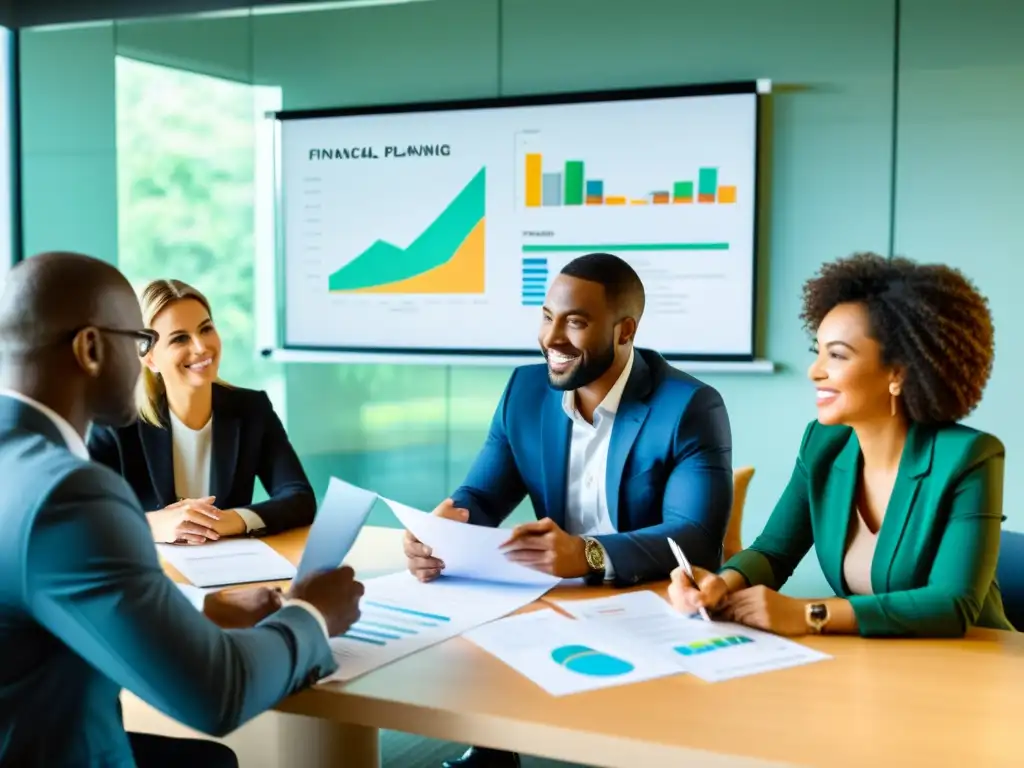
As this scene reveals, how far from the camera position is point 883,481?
209cm

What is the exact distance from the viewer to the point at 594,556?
2121 millimetres

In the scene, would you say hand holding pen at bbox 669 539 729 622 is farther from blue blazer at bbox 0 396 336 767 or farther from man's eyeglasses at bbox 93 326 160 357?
man's eyeglasses at bbox 93 326 160 357

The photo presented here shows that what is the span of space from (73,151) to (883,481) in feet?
15.1

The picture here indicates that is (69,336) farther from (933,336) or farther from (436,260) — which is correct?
(436,260)

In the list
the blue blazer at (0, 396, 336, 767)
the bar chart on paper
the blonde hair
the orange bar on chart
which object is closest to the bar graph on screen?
the orange bar on chart

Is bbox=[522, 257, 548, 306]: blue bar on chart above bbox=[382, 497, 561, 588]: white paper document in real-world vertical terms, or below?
above

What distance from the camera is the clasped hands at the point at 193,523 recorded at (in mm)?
2449

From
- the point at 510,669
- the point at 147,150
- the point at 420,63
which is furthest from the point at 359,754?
the point at 147,150

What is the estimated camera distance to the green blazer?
5.97ft

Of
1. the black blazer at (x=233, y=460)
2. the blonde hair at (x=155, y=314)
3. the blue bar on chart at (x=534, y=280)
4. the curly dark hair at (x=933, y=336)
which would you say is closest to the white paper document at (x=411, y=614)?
the black blazer at (x=233, y=460)

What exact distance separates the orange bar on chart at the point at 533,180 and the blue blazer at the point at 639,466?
1.93 m

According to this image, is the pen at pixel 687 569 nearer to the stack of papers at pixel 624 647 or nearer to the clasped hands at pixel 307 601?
the stack of papers at pixel 624 647

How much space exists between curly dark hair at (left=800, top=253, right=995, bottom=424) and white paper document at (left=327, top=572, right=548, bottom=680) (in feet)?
2.59

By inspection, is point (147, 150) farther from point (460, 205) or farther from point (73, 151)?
point (460, 205)
